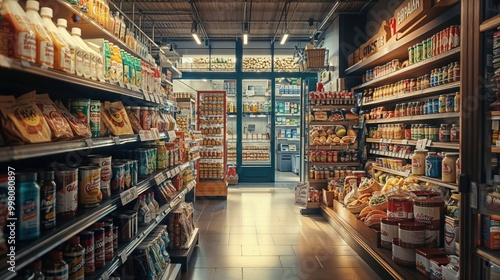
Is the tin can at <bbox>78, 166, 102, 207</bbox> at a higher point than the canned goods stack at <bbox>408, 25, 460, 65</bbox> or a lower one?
lower

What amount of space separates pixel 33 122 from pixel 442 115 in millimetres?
3933

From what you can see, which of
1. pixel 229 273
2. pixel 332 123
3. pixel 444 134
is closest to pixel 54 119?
pixel 229 273

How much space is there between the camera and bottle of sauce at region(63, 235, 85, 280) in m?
1.78

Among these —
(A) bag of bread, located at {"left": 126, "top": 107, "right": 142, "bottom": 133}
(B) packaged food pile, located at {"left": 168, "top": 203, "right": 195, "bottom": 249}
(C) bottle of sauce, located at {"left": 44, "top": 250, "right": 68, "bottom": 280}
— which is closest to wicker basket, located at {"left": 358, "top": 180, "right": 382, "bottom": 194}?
(B) packaged food pile, located at {"left": 168, "top": 203, "right": 195, "bottom": 249}

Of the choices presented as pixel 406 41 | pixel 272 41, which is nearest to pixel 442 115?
pixel 406 41

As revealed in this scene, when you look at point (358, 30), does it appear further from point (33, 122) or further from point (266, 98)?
point (33, 122)

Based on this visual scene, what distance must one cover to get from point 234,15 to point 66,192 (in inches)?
287

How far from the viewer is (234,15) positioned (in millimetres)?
8305

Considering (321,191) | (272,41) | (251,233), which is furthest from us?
(272,41)

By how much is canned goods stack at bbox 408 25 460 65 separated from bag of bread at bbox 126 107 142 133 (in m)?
3.23

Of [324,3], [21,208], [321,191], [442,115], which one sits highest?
[324,3]

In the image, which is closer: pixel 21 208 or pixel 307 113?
pixel 21 208

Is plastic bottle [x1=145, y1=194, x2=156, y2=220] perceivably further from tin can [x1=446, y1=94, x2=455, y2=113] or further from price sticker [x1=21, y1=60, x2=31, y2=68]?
tin can [x1=446, y1=94, x2=455, y2=113]

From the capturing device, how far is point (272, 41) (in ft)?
33.2
